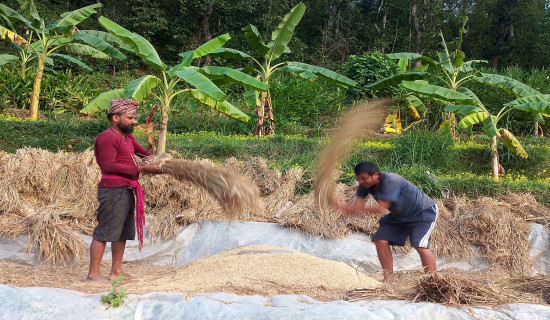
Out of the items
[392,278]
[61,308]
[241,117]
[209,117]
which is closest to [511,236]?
[392,278]

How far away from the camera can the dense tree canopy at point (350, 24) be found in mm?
19344

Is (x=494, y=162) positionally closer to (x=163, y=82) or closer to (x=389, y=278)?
(x=389, y=278)

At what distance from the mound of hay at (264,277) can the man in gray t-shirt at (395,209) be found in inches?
20.3

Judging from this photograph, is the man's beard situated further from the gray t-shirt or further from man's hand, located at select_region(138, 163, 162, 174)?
the gray t-shirt

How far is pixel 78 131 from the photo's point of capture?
449 inches

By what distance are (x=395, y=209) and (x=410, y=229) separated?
0.31 meters

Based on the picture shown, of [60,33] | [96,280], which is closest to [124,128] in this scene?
[96,280]

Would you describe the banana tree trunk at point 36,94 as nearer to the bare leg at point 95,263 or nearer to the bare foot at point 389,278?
the bare leg at point 95,263

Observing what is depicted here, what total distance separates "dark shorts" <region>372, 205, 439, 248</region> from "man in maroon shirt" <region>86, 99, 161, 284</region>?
7.22 feet

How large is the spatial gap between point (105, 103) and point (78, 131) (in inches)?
111

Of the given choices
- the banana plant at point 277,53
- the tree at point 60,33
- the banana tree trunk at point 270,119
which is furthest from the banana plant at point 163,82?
the banana tree trunk at point 270,119

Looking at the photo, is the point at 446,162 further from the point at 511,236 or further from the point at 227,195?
the point at 227,195

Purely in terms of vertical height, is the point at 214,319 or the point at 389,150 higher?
the point at 389,150

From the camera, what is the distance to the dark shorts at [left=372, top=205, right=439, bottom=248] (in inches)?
199
